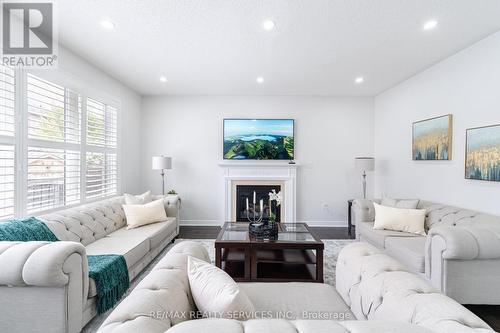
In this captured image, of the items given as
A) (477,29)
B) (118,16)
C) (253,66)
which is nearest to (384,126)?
(477,29)

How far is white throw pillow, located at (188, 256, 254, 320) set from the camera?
100cm

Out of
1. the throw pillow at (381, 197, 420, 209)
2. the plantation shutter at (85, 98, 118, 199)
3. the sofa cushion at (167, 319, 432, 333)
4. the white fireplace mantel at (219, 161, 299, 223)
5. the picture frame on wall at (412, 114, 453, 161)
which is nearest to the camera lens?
the sofa cushion at (167, 319, 432, 333)

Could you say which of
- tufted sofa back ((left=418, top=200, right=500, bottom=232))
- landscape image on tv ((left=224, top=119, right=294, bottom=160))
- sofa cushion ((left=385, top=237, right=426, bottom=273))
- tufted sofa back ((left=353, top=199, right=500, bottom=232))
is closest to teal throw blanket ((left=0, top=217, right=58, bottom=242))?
landscape image on tv ((left=224, top=119, right=294, bottom=160))

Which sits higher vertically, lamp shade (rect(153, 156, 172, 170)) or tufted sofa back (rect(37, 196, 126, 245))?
lamp shade (rect(153, 156, 172, 170))

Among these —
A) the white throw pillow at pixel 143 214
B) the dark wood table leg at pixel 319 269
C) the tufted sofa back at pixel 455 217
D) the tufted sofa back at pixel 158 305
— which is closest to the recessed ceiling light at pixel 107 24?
the white throw pillow at pixel 143 214

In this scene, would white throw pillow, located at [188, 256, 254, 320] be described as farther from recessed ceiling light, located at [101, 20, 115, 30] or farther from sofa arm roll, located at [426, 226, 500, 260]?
recessed ceiling light, located at [101, 20, 115, 30]

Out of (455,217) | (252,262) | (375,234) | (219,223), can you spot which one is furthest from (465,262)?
(219,223)

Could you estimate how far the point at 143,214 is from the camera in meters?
3.54

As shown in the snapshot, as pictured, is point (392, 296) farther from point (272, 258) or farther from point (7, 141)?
point (7, 141)

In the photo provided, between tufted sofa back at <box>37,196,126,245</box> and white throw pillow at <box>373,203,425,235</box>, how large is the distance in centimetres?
353

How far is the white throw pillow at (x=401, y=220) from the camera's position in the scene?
122 inches

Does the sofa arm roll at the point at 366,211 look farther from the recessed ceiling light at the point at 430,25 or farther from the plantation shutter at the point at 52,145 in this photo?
the plantation shutter at the point at 52,145

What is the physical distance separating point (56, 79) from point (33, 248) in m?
2.24

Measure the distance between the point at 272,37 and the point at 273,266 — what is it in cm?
257
